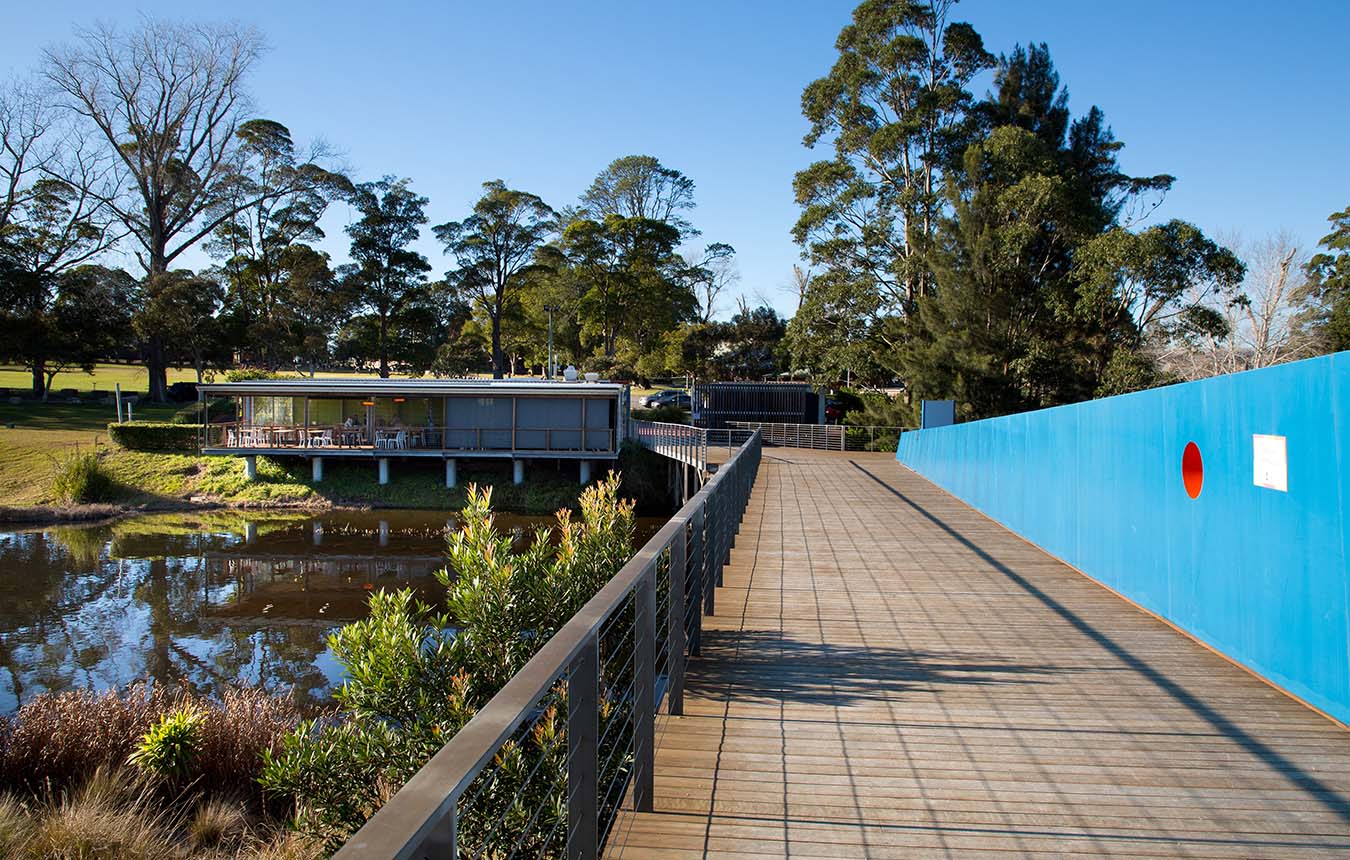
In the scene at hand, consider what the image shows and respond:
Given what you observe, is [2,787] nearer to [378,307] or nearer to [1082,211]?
[1082,211]

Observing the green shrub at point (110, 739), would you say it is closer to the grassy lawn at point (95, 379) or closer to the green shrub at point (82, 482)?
the green shrub at point (82, 482)

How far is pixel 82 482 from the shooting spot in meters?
24.2

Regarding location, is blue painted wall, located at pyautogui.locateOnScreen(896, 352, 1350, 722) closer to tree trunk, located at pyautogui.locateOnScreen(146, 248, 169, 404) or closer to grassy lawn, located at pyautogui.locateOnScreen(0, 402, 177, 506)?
grassy lawn, located at pyautogui.locateOnScreen(0, 402, 177, 506)

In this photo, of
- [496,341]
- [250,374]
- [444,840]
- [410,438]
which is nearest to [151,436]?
[410,438]

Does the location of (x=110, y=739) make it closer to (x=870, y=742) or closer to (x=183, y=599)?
(x=870, y=742)

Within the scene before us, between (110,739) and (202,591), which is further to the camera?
(202,591)

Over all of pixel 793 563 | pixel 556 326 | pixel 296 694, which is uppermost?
pixel 556 326

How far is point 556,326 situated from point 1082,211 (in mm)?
28052

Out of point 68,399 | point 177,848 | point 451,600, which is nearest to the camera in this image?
point 451,600

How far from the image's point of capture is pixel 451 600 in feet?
18.6

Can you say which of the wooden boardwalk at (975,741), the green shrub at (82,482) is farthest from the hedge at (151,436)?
the wooden boardwalk at (975,741)

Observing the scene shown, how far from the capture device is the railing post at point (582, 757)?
7.52ft

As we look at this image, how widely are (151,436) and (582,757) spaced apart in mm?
31014

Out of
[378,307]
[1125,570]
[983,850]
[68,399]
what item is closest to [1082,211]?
[1125,570]
